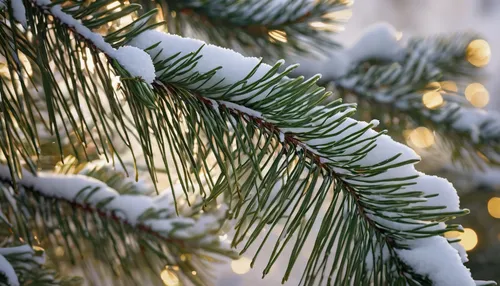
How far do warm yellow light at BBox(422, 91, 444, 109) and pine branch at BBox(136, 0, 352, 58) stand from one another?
143 millimetres

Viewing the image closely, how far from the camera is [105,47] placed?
0.26 meters

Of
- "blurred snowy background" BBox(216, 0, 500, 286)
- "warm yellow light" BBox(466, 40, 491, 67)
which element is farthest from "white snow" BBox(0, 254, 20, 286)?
"warm yellow light" BBox(466, 40, 491, 67)

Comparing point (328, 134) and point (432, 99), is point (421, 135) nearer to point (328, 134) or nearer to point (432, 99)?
point (432, 99)

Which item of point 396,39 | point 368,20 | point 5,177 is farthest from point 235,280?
point 368,20

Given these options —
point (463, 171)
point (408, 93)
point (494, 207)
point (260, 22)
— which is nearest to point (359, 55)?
point (408, 93)

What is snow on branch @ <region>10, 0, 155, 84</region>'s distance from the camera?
0.79 feet

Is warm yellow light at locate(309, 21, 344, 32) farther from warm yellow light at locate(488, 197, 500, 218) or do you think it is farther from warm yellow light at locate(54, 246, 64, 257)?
warm yellow light at locate(488, 197, 500, 218)

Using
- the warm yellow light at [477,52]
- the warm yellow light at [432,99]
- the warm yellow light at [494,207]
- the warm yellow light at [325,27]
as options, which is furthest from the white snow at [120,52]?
the warm yellow light at [494,207]

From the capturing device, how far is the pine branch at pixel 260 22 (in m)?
0.55

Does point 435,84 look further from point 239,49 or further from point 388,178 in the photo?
point 388,178

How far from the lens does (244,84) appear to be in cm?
26

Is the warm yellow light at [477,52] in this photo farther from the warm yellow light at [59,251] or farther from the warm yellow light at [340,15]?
the warm yellow light at [59,251]

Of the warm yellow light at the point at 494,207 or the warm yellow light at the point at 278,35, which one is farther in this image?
the warm yellow light at the point at 494,207

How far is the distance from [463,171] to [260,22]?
1005mm
